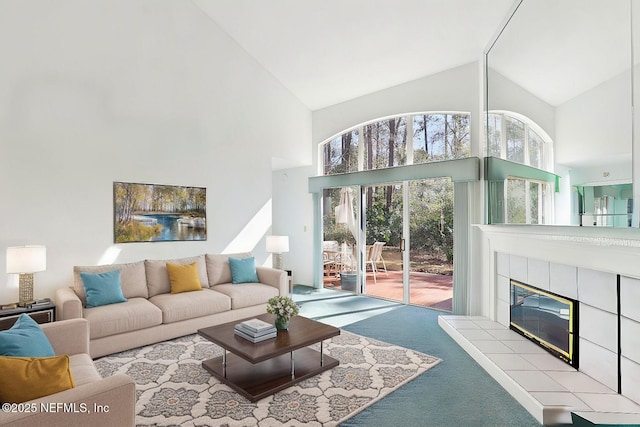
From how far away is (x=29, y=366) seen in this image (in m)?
1.80

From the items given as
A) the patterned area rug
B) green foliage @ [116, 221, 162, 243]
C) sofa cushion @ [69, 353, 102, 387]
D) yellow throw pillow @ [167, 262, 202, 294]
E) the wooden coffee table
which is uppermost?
green foliage @ [116, 221, 162, 243]

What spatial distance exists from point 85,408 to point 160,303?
8.24 ft

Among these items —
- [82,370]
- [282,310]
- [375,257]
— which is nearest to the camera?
[82,370]

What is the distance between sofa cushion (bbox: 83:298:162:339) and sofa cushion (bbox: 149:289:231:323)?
11cm

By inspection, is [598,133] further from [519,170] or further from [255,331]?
[255,331]

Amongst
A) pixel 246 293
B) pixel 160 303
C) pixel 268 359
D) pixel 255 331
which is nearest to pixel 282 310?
pixel 255 331

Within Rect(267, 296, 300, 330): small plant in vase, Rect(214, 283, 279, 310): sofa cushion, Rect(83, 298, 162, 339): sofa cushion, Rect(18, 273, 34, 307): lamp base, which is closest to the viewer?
Rect(267, 296, 300, 330): small plant in vase

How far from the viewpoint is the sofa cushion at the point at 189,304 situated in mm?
4125

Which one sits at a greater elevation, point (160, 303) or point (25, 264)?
point (25, 264)

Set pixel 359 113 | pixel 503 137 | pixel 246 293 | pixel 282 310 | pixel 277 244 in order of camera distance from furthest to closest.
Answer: pixel 359 113 < pixel 277 244 < pixel 246 293 < pixel 503 137 < pixel 282 310

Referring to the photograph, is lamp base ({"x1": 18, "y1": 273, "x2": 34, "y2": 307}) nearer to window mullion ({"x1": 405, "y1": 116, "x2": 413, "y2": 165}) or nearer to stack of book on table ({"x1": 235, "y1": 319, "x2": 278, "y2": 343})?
stack of book on table ({"x1": 235, "y1": 319, "x2": 278, "y2": 343})

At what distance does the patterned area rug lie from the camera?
8.43 ft

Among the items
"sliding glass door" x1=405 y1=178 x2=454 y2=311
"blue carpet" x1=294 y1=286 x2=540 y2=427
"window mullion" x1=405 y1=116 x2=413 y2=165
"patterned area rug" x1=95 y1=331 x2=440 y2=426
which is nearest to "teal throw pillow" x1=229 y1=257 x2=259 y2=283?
"blue carpet" x1=294 y1=286 x2=540 y2=427

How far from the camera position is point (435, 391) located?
2953 mm
